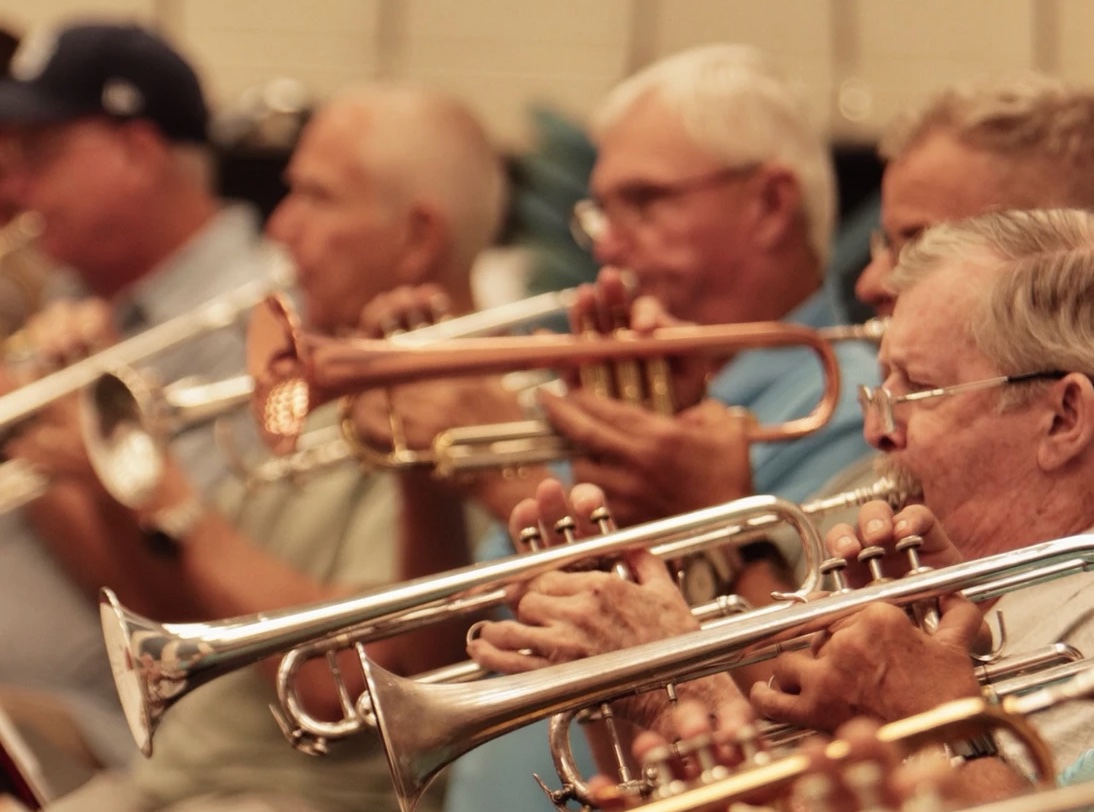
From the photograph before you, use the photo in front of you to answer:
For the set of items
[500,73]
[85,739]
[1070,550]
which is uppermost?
[1070,550]

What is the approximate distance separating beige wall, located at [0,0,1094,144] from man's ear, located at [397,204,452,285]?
2.12m

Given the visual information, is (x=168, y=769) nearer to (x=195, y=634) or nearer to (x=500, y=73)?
(x=195, y=634)

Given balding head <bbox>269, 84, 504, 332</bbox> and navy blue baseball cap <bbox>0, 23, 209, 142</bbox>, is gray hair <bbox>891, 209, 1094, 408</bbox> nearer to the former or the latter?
balding head <bbox>269, 84, 504, 332</bbox>

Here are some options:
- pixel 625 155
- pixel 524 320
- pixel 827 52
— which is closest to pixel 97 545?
pixel 524 320

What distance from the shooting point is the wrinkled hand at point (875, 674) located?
6.09ft

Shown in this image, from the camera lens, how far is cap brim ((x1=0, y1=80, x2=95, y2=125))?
4.31 m

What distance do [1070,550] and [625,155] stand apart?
1.61 meters

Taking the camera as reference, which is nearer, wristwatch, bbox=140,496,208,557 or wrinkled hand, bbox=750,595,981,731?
wrinkled hand, bbox=750,595,981,731

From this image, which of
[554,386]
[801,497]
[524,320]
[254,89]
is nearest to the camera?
[801,497]

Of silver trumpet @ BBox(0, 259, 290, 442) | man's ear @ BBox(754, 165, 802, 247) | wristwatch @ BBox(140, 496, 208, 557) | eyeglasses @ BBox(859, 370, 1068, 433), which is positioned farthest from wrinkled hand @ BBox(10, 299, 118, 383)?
eyeglasses @ BBox(859, 370, 1068, 433)

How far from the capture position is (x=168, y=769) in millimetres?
3297

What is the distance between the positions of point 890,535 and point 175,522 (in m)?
1.82

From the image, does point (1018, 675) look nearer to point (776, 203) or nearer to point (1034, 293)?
point (1034, 293)

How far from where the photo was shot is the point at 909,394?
2.27 meters
